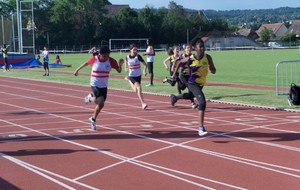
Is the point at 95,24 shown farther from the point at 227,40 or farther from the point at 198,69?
the point at 198,69


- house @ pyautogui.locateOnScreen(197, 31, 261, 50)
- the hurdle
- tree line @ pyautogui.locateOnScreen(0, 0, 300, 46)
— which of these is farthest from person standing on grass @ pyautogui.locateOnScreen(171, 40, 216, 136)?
house @ pyautogui.locateOnScreen(197, 31, 261, 50)

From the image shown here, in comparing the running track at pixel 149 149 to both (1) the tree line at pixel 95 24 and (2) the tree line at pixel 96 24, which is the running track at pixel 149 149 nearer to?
(1) the tree line at pixel 95 24

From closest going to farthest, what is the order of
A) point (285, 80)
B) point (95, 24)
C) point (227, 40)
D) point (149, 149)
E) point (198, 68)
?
point (149, 149)
point (198, 68)
point (285, 80)
point (95, 24)
point (227, 40)

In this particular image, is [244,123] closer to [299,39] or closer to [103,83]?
[103,83]

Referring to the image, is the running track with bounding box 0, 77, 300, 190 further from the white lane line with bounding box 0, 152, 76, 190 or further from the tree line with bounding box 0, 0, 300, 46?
the tree line with bounding box 0, 0, 300, 46

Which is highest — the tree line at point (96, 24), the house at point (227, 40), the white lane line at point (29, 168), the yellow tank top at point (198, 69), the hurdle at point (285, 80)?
the tree line at point (96, 24)

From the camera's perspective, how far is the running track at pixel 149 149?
7016 millimetres

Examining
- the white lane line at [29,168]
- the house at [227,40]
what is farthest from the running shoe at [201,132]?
the house at [227,40]

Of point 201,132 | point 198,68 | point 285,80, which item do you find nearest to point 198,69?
point 198,68

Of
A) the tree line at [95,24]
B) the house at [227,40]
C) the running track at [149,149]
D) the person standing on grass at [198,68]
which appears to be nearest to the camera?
the running track at [149,149]

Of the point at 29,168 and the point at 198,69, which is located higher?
the point at 198,69

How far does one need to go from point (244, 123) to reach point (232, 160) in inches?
151

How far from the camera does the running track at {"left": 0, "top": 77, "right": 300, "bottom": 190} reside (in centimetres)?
702

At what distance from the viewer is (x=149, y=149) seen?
29.8ft
